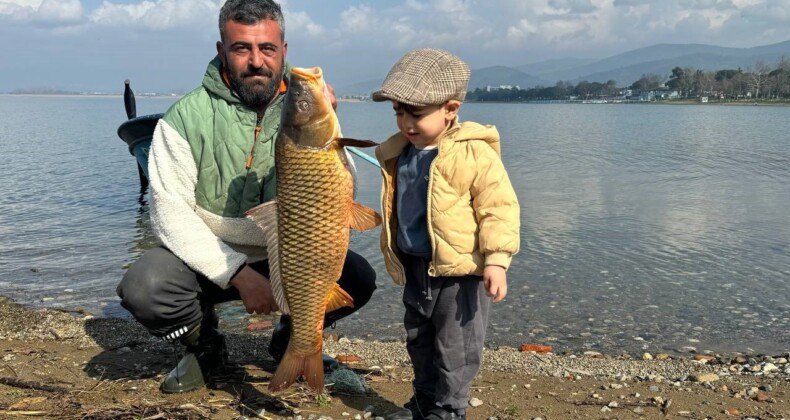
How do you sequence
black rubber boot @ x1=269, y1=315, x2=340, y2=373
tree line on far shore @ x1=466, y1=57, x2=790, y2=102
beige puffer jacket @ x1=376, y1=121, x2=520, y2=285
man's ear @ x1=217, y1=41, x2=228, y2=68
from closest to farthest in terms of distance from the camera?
1. beige puffer jacket @ x1=376, y1=121, x2=520, y2=285
2. man's ear @ x1=217, y1=41, x2=228, y2=68
3. black rubber boot @ x1=269, y1=315, x2=340, y2=373
4. tree line on far shore @ x1=466, y1=57, x2=790, y2=102

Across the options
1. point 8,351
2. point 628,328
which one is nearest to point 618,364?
point 628,328

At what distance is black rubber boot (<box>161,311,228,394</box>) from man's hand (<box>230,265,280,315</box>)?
1.80 ft

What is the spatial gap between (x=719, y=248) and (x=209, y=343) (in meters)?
8.22

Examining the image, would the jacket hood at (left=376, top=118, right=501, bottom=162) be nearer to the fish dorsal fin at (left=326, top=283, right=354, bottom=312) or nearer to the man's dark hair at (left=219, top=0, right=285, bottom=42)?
the fish dorsal fin at (left=326, top=283, right=354, bottom=312)

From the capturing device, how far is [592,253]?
991 centimetres

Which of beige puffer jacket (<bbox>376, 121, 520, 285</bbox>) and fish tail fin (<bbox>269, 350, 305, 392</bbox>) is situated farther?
fish tail fin (<bbox>269, 350, 305, 392</bbox>)

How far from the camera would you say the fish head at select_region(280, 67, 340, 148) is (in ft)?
11.2

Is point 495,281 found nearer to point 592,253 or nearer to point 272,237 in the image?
point 272,237

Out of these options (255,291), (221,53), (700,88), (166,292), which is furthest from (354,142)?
(700,88)

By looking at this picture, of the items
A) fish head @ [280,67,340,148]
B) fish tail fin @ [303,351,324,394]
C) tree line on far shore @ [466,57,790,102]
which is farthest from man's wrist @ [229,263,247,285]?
tree line on far shore @ [466,57,790,102]

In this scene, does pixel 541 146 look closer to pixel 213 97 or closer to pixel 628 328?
pixel 628 328

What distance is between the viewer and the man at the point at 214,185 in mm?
4238

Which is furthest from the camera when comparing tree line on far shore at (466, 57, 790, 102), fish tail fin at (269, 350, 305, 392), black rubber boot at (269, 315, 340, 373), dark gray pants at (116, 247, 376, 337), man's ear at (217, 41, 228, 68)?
tree line on far shore at (466, 57, 790, 102)

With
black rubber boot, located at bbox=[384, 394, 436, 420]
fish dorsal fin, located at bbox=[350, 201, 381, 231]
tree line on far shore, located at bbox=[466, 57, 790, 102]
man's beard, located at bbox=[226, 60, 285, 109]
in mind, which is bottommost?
black rubber boot, located at bbox=[384, 394, 436, 420]
